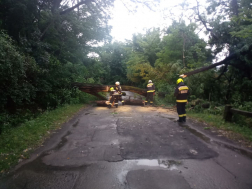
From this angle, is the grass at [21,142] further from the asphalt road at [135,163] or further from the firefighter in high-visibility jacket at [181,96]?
the firefighter in high-visibility jacket at [181,96]

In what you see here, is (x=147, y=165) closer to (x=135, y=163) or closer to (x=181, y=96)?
(x=135, y=163)

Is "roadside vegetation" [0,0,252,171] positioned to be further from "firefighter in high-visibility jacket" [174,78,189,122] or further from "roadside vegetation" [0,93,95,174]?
"firefighter in high-visibility jacket" [174,78,189,122]

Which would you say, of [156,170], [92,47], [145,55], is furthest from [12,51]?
[145,55]

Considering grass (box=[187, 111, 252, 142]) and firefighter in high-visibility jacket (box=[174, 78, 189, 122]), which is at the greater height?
firefighter in high-visibility jacket (box=[174, 78, 189, 122])

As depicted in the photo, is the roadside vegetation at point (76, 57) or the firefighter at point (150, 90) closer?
the roadside vegetation at point (76, 57)

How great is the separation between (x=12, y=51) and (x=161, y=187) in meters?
7.31

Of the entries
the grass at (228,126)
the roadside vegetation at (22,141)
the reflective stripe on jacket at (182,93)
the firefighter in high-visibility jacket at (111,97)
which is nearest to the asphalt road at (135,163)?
the roadside vegetation at (22,141)

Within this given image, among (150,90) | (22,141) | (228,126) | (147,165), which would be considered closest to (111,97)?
(150,90)

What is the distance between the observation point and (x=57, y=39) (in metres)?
15.1

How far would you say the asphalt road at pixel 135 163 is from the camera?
133 inches

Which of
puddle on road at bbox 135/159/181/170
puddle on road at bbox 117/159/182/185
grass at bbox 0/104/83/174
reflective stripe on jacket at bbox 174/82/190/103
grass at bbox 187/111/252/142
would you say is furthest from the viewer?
reflective stripe on jacket at bbox 174/82/190/103

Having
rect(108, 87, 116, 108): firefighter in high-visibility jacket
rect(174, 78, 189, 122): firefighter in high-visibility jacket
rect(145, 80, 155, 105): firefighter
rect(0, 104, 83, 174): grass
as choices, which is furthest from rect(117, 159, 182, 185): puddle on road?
rect(145, 80, 155, 105): firefighter

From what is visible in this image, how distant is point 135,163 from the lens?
4.13 meters

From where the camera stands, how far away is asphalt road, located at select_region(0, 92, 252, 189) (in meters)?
3.38
